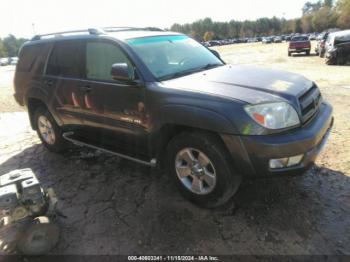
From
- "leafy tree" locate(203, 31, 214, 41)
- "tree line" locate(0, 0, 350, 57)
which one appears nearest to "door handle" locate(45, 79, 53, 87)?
"tree line" locate(0, 0, 350, 57)

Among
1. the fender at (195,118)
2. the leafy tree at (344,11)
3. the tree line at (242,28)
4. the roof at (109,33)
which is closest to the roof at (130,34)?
the roof at (109,33)

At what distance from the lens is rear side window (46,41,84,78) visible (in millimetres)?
4285

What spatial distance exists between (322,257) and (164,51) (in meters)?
2.77

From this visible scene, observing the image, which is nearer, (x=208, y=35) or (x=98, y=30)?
(x=98, y=30)

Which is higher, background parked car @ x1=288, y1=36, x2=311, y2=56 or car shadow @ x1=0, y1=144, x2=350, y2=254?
car shadow @ x1=0, y1=144, x2=350, y2=254

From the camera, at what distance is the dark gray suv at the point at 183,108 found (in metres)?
2.85

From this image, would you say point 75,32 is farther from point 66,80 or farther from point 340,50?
point 340,50

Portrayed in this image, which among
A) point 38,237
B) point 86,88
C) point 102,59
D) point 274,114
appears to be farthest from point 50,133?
point 274,114

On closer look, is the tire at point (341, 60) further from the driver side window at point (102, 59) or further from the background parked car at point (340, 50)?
the driver side window at point (102, 59)

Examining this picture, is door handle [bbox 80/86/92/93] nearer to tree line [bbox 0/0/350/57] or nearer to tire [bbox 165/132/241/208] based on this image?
tire [bbox 165/132/241/208]

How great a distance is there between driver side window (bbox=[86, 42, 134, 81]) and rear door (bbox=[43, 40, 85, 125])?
0.16m

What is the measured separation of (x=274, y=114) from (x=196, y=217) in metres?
1.29

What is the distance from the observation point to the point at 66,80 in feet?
14.5

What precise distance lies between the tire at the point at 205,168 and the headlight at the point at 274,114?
17.7 inches
